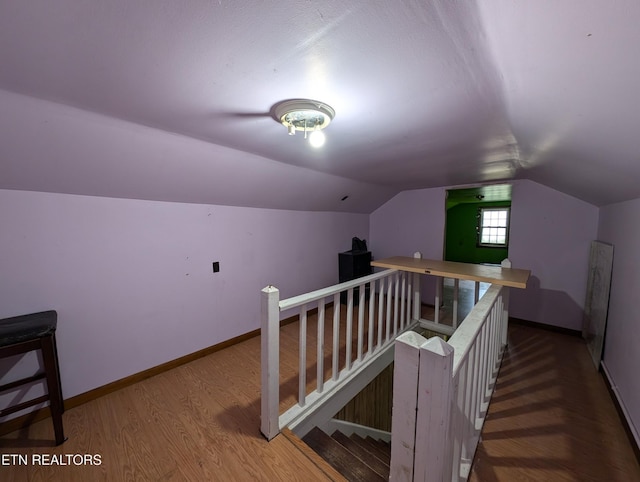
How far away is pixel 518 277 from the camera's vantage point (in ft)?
6.56

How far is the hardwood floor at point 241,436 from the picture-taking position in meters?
1.36

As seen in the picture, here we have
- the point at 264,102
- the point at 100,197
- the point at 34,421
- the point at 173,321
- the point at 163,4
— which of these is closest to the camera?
the point at 163,4

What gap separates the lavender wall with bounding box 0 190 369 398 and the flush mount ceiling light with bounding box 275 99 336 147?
1525 mm

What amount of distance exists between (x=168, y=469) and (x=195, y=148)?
1.93 meters

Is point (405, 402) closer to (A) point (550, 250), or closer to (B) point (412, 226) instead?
(A) point (550, 250)

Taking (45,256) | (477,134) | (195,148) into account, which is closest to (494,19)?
(477,134)

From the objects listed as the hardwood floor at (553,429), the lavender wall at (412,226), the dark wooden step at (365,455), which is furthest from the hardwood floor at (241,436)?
the lavender wall at (412,226)

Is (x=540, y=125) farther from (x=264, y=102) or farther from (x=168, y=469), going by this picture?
(x=168, y=469)

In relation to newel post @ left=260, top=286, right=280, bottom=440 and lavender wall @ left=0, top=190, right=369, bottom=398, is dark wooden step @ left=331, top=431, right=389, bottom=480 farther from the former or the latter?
lavender wall @ left=0, top=190, right=369, bottom=398

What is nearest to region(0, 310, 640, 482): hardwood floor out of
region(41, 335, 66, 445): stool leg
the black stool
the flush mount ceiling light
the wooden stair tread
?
region(41, 335, 66, 445): stool leg

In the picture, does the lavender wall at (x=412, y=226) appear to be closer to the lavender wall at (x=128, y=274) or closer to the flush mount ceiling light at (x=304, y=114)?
the lavender wall at (x=128, y=274)

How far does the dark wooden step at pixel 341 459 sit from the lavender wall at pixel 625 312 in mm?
1658

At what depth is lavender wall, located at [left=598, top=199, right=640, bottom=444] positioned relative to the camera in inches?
65.9

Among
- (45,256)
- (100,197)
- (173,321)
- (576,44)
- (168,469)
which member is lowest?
(168,469)
